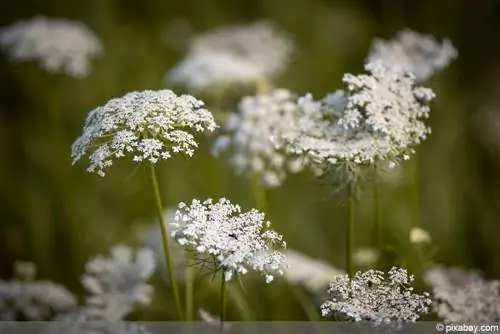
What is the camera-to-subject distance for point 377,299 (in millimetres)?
673

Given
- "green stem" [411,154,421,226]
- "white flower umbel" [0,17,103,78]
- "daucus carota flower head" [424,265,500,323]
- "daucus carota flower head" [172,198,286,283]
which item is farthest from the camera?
"white flower umbel" [0,17,103,78]

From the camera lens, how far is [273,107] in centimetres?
84

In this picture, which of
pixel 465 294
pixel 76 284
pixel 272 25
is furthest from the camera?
pixel 272 25

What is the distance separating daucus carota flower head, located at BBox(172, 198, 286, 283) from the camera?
2.12ft

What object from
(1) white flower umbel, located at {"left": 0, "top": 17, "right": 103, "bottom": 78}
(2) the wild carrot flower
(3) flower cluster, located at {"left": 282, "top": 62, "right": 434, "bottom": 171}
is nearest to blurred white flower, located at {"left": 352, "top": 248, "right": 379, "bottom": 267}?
(3) flower cluster, located at {"left": 282, "top": 62, "right": 434, "bottom": 171}

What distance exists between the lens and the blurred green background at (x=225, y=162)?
2.82 feet

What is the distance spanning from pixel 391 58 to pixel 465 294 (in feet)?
1.01

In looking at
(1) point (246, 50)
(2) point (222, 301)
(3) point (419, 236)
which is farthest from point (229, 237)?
(1) point (246, 50)

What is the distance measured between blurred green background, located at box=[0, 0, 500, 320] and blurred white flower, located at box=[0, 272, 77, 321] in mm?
18

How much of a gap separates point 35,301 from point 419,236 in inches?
19.6

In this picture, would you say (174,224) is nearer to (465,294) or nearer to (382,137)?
(382,137)

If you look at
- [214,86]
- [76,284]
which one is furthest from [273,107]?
[76,284]

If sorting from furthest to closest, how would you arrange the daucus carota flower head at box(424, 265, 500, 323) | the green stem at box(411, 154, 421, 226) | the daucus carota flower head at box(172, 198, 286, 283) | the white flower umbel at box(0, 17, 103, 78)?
the white flower umbel at box(0, 17, 103, 78) → the green stem at box(411, 154, 421, 226) → the daucus carota flower head at box(424, 265, 500, 323) → the daucus carota flower head at box(172, 198, 286, 283)

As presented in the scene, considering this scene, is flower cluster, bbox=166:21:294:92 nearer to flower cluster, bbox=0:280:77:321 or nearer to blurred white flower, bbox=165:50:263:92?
blurred white flower, bbox=165:50:263:92
